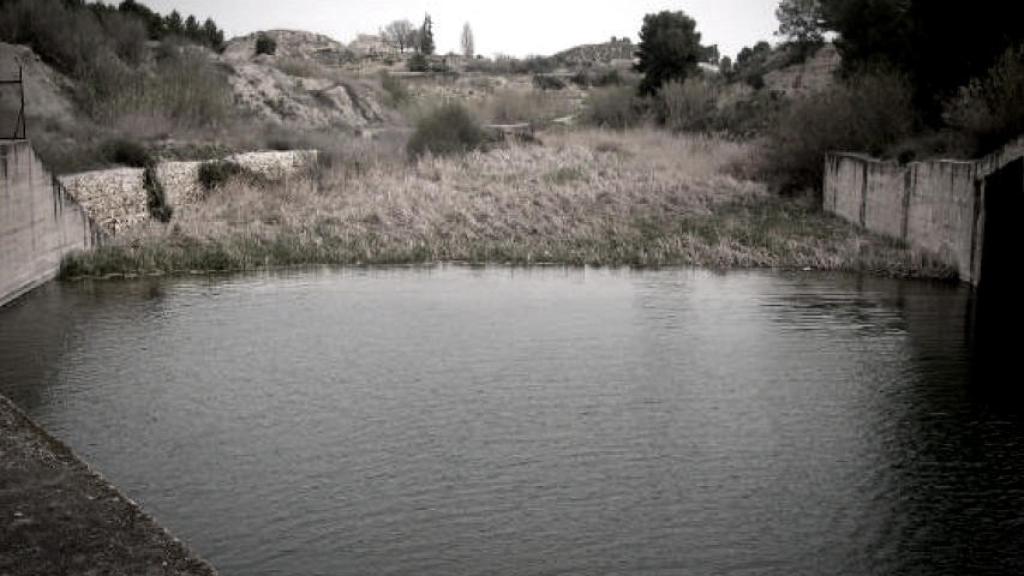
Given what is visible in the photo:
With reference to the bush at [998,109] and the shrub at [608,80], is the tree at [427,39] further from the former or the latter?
the bush at [998,109]

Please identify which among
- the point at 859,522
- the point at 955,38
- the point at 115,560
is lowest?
the point at 859,522

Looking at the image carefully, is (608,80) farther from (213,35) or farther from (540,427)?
(540,427)

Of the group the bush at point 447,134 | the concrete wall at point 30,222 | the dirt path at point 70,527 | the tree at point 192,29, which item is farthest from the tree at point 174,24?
the dirt path at point 70,527

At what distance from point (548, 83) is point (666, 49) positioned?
26.8m

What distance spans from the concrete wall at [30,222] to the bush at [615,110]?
3315cm

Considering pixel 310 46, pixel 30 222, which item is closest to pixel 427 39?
pixel 310 46

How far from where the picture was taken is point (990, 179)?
19.5m

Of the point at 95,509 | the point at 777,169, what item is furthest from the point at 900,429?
the point at 777,169

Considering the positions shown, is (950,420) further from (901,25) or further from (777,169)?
(901,25)

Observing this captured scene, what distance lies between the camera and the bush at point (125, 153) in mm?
27203

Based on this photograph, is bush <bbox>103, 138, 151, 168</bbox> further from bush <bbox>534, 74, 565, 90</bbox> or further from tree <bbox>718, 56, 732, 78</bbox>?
bush <bbox>534, 74, 565, 90</bbox>

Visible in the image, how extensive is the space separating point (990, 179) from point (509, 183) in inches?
576

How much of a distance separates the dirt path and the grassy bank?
13752mm

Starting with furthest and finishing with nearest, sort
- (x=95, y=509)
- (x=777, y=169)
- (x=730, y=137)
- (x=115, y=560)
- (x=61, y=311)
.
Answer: (x=730, y=137) < (x=777, y=169) < (x=61, y=311) < (x=95, y=509) < (x=115, y=560)
